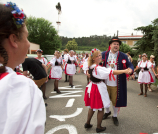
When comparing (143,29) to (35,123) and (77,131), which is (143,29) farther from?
(35,123)

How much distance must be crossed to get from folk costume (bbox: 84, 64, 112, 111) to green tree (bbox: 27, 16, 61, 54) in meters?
30.4

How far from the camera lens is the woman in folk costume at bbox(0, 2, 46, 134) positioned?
65 centimetres

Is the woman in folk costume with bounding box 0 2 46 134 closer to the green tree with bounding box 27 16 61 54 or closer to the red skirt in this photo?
the red skirt

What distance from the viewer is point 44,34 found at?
106 ft

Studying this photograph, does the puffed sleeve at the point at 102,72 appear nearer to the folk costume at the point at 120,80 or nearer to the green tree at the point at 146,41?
the folk costume at the point at 120,80

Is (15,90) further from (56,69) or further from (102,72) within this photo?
(56,69)

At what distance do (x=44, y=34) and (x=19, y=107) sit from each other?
111ft

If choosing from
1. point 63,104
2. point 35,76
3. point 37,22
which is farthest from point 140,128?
point 37,22

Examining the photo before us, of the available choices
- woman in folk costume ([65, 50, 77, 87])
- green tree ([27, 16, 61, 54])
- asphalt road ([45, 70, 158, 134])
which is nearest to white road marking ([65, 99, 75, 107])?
asphalt road ([45, 70, 158, 134])

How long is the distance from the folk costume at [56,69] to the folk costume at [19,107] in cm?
581

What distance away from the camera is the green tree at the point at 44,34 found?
32138 mm

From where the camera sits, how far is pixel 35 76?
13.5 feet

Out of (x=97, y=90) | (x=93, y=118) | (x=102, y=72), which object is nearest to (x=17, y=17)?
(x=102, y=72)

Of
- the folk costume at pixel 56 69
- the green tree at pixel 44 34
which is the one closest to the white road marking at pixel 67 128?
the folk costume at pixel 56 69
